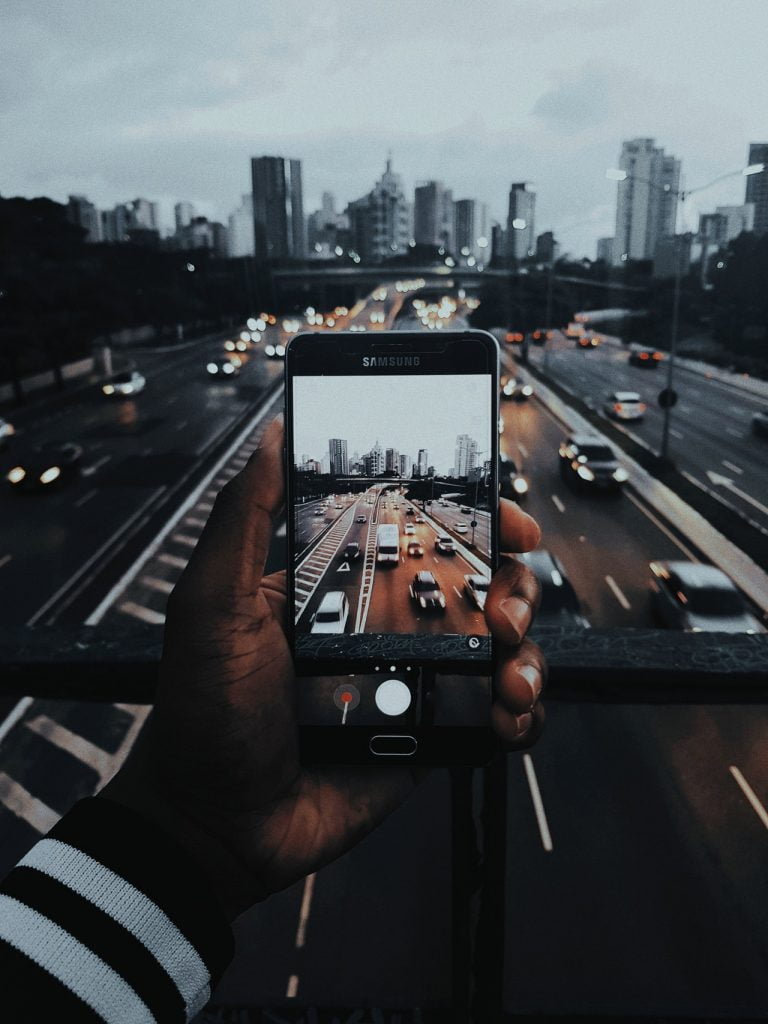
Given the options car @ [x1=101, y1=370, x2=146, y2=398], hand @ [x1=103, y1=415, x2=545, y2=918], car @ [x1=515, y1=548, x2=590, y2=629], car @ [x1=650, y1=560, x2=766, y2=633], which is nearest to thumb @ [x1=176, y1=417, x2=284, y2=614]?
hand @ [x1=103, y1=415, x2=545, y2=918]

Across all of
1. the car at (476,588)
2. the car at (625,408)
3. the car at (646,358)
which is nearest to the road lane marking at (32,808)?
the car at (476,588)

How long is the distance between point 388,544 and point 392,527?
49 mm

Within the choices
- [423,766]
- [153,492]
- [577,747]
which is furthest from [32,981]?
[153,492]

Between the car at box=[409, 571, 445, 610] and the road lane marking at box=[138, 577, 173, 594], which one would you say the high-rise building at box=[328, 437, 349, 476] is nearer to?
the car at box=[409, 571, 445, 610]

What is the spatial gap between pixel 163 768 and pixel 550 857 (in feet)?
27.5

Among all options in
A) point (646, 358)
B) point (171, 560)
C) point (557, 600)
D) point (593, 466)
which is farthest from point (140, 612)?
point (646, 358)

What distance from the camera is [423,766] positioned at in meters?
1.97

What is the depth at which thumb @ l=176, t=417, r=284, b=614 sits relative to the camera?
67.4 inches

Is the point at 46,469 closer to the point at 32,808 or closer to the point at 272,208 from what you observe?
the point at 32,808

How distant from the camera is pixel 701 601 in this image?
13.5 meters

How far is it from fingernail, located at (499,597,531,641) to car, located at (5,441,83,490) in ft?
87.0

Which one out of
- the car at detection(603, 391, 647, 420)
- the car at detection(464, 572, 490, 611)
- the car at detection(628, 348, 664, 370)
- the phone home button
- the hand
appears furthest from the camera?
the car at detection(628, 348, 664, 370)

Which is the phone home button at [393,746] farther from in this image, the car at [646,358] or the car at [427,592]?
the car at [646,358]

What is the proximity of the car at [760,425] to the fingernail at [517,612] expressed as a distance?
33.9 m
